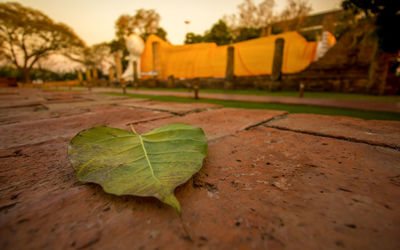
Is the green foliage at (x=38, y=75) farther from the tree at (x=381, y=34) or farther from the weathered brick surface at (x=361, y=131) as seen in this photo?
the tree at (x=381, y=34)

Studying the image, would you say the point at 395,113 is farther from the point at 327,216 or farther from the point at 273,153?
the point at 327,216

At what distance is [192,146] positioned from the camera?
56 centimetres

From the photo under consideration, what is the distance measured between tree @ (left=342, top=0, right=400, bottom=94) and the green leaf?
687 cm

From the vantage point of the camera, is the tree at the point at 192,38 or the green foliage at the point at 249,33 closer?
the green foliage at the point at 249,33

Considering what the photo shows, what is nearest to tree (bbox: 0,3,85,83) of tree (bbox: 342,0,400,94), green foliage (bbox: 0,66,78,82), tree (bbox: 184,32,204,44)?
green foliage (bbox: 0,66,78,82)

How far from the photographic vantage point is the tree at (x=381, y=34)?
15.5 ft

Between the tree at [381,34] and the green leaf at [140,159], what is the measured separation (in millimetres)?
→ 6869

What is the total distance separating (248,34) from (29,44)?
23436mm

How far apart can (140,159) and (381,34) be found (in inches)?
325

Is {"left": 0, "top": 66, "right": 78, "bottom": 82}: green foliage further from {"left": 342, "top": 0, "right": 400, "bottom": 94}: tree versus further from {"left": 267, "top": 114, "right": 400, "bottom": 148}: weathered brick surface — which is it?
{"left": 342, "top": 0, "right": 400, "bottom": 94}: tree

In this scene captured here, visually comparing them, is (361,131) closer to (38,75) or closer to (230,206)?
(230,206)

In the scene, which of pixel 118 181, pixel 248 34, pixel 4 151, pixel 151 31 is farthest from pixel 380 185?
pixel 151 31

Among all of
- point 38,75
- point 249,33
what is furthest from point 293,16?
point 38,75

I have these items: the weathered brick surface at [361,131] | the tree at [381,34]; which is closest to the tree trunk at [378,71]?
the tree at [381,34]
